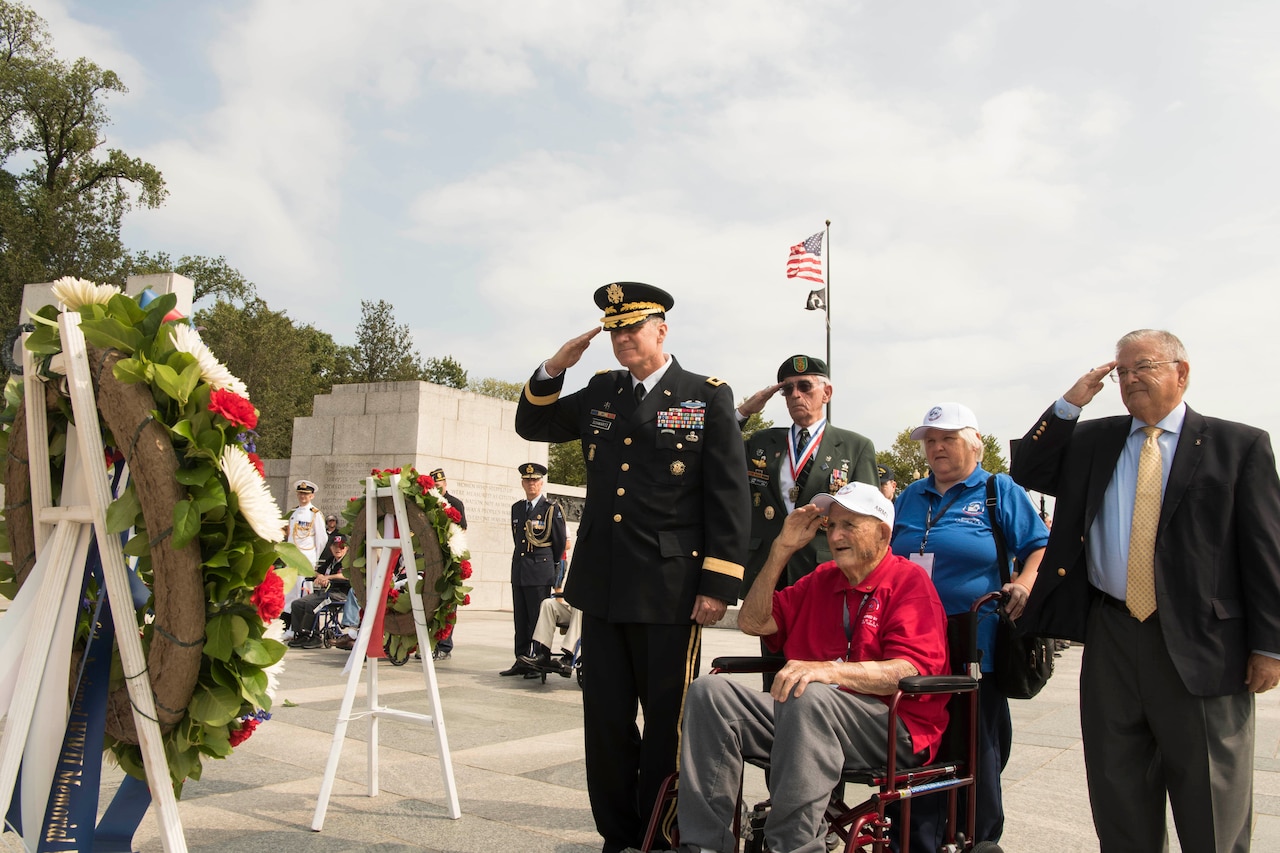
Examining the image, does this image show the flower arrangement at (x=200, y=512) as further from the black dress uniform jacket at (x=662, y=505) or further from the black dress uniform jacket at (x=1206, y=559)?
the black dress uniform jacket at (x=1206, y=559)

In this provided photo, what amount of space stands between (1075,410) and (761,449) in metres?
1.74

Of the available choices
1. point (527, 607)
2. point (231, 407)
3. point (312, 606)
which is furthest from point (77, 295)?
point (312, 606)

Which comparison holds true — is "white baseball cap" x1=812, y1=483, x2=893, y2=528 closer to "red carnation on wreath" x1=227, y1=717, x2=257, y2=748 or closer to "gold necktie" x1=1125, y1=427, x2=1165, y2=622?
"gold necktie" x1=1125, y1=427, x2=1165, y2=622

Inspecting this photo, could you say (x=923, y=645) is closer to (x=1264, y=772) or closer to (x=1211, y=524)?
(x=1211, y=524)

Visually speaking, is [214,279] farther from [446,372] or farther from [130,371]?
[130,371]

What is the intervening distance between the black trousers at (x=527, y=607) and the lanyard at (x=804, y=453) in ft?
16.1

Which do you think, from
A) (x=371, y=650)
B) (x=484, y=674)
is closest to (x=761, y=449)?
(x=371, y=650)

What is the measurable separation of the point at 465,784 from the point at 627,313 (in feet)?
8.70

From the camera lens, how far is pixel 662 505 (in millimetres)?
3551

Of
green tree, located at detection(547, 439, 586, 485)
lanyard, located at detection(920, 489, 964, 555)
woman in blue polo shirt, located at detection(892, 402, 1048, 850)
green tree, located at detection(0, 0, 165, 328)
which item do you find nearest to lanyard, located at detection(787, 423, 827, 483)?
woman in blue polo shirt, located at detection(892, 402, 1048, 850)

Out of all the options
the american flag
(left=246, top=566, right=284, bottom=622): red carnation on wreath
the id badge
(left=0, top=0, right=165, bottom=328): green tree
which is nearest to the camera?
(left=246, top=566, right=284, bottom=622): red carnation on wreath

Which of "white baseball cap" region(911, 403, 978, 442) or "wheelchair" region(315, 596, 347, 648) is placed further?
"wheelchair" region(315, 596, 347, 648)

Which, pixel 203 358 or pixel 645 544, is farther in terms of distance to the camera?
pixel 645 544

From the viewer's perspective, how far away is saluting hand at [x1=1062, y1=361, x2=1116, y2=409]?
3.30 metres
